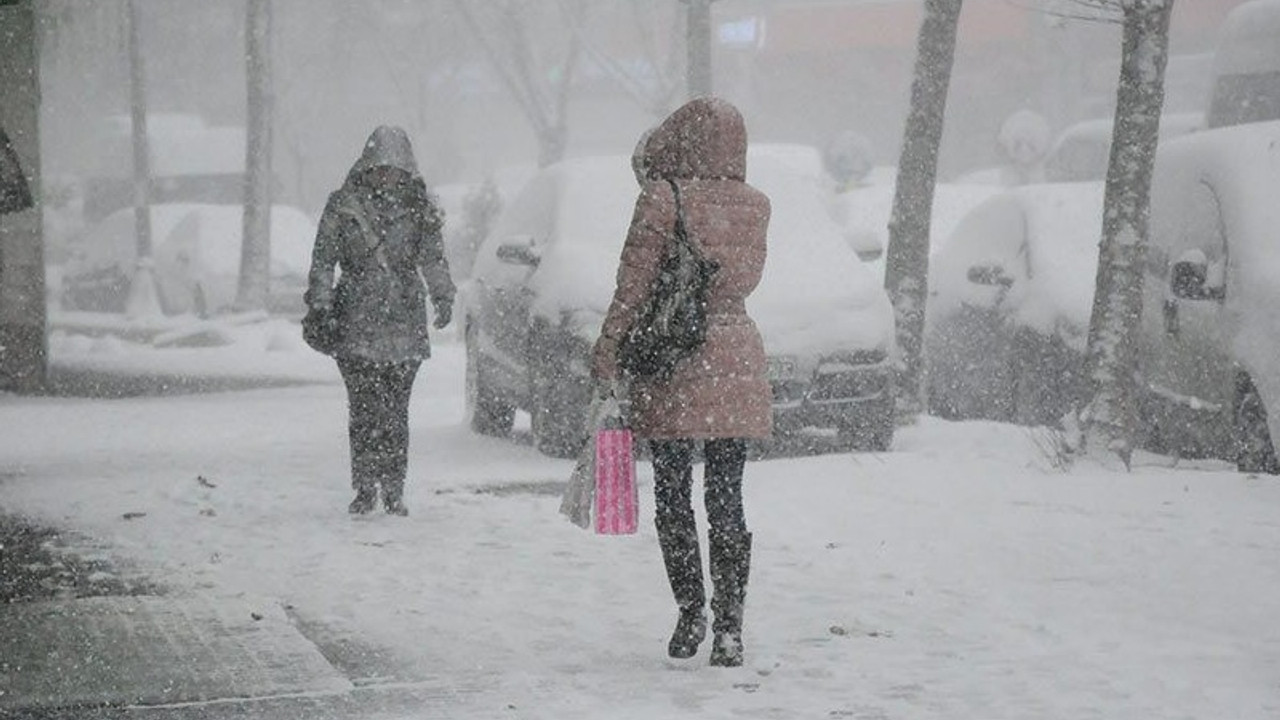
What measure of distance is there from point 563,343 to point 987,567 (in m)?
3.89

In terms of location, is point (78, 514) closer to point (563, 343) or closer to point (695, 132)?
point (563, 343)

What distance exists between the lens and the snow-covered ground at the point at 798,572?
622cm

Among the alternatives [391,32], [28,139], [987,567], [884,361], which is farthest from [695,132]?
[391,32]

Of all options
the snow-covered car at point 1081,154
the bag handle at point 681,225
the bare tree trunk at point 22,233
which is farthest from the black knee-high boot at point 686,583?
the snow-covered car at point 1081,154

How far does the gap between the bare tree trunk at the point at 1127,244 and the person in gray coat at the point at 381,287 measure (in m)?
3.74

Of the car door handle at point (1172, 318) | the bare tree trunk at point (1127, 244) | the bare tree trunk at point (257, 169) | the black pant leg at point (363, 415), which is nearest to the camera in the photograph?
the black pant leg at point (363, 415)

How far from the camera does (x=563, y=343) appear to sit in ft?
38.1

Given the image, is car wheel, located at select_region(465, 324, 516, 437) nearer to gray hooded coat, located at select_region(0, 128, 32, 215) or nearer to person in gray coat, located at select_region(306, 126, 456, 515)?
person in gray coat, located at select_region(306, 126, 456, 515)

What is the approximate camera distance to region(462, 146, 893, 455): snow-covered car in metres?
11.6

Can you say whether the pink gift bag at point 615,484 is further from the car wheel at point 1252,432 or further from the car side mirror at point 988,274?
the car side mirror at point 988,274

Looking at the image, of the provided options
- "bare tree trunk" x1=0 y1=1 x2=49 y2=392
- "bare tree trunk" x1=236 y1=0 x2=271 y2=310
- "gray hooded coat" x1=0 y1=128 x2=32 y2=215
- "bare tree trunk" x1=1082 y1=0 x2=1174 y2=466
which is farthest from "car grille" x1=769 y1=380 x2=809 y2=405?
"bare tree trunk" x1=236 y1=0 x2=271 y2=310

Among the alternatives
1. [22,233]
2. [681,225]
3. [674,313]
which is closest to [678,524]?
[674,313]

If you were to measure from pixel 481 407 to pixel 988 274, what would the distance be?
343 centimetres

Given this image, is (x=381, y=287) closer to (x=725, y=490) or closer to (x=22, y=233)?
(x=725, y=490)
